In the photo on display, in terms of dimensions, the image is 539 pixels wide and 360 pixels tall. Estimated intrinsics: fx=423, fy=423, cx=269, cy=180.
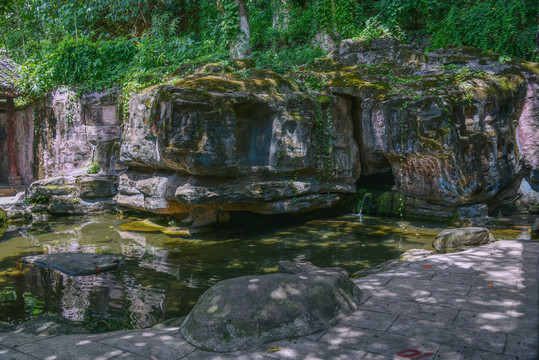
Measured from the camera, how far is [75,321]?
528 centimetres

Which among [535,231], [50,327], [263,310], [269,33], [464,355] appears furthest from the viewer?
[269,33]

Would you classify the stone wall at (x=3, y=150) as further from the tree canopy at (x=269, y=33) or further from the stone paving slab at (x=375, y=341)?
the stone paving slab at (x=375, y=341)

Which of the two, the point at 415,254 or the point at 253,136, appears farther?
the point at 253,136

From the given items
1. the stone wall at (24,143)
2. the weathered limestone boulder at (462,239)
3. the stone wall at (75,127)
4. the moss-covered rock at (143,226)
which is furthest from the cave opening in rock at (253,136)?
the stone wall at (24,143)

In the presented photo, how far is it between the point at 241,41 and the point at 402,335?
12628 millimetres

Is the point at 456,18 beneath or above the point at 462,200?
above

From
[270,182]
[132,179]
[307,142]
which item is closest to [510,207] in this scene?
[307,142]

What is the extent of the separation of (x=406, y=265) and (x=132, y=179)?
25.1ft

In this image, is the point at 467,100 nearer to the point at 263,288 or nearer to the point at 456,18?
the point at 456,18

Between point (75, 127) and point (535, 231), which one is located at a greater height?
point (75, 127)

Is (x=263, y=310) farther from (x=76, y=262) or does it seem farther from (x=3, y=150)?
(x=3, y=150)

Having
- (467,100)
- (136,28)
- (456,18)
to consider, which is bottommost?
(467,100)

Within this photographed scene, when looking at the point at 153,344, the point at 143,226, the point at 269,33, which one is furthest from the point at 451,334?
the point at 269,33

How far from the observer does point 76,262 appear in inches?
303
